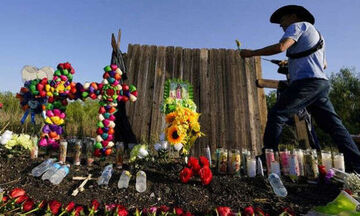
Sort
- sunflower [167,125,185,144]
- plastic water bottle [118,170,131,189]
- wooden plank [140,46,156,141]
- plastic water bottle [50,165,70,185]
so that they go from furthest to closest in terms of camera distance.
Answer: wooden plank [140,46,156,141] < sunflower [167,125,185,144] < plastic water bottle [50,165,70,185] < plastic water bottle [118,170,131,189]

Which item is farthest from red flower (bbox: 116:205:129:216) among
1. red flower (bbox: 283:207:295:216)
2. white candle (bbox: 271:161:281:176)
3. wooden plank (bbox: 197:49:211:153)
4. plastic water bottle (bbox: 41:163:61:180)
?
wooden plank (bbox: 197:49:211:153)

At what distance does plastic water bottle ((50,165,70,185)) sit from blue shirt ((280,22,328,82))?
2746mm

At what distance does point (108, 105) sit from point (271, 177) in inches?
91.5

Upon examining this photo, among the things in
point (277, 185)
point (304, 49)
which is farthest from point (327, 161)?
point (304, 49)

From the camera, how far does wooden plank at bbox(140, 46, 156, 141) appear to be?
17.3 ft

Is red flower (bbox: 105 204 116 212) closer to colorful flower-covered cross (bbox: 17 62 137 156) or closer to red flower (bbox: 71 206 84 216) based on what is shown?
red flower (bbox: 71 206 84 216)

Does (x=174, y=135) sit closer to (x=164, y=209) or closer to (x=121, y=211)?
(x=164, y=209)

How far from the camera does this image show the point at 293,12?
3.08m

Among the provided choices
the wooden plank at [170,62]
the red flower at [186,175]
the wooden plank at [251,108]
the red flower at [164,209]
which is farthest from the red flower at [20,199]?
the wooden plank at [251,108]

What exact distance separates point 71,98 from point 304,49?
316 centimetres

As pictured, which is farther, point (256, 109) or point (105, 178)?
point (256, 109)

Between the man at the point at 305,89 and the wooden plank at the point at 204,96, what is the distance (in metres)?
2.55

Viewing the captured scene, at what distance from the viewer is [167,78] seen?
222 inches

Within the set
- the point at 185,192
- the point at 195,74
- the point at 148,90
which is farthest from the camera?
the point at 195,74
